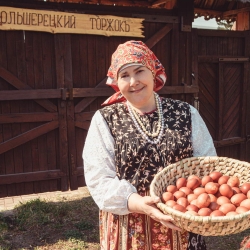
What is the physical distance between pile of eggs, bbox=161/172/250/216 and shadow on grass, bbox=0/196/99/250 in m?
2.41

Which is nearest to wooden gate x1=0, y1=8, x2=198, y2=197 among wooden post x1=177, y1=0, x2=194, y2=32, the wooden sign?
the wooden sign

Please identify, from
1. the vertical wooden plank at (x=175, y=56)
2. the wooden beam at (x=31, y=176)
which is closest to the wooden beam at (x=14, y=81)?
the wooden beam at (x=31, y=176)

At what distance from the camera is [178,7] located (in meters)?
5.14

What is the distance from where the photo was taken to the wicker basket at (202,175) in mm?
1449

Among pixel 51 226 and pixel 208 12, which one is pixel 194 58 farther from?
pixel 51 226

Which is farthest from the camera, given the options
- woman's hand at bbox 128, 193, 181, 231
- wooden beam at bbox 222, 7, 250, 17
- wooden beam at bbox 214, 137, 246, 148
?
wooden beam at bbox 214, 137, 246, 148

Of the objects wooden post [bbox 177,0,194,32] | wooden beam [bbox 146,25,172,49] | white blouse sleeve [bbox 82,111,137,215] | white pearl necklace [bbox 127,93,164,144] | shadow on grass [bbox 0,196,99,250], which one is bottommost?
shadow on grass [bbox 0,196,99,250]

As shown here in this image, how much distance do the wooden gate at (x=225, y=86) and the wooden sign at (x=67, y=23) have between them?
4.41 ft

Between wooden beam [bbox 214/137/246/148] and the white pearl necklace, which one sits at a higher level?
the white pearl necklace

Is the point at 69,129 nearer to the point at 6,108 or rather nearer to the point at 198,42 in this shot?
A: the point at 6,108

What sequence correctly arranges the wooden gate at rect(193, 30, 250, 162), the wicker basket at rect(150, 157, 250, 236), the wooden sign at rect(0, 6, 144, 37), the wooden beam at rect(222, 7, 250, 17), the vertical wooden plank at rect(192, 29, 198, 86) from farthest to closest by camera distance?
the wooden beam at rect(222, 7, 250, 17) → the wooden gate at rect(193, 30, 250, 162) → the vertical wooden plank at rect(192, 29, 198, 86) → the wooden sign at rect(0, 6, 144, 37) → the wicker basket at rect(150, 157, 250, 236)

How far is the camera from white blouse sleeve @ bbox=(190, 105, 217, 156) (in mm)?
1984

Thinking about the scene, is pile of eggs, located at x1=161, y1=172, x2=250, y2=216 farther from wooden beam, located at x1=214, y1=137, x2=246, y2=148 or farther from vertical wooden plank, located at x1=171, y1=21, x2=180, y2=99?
wooden beam, located at x1=214, y1=137, x2=246, y2=148

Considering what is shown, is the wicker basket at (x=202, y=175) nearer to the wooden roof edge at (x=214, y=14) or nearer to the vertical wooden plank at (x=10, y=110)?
the vertical wooden plank at (x=10, y=110)
